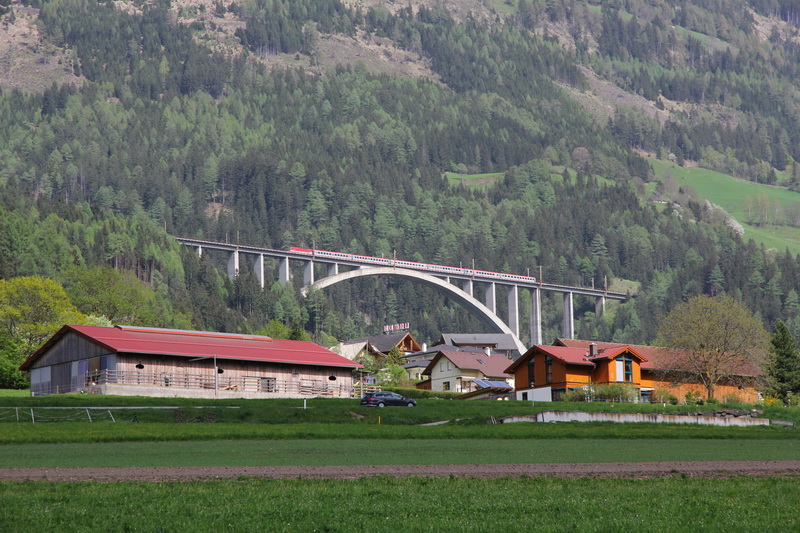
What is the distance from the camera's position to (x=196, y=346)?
80312mm

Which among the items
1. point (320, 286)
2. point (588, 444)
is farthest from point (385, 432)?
point (320, 286)

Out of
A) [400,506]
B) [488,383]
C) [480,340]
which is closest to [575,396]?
[488,383]

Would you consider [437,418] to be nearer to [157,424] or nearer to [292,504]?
[157,424]

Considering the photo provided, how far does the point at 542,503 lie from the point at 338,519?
5.06 meters

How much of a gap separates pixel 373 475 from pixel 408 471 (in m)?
1.91

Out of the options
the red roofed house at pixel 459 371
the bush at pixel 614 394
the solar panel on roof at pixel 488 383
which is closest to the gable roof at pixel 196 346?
the bush at pixel 614 394

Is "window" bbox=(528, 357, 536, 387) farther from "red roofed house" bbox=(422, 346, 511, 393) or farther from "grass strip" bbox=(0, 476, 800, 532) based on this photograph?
"grass strip" bbox=(0, 476, 800, 532)

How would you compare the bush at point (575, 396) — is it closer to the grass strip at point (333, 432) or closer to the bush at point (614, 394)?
the bush at point (614, 394)

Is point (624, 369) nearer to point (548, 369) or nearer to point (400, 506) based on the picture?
point (548, 369)

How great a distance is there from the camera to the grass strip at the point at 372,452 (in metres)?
35.0

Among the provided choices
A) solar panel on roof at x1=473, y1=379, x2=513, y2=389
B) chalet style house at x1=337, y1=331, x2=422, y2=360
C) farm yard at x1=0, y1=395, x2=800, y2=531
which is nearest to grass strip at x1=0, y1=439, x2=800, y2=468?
farm yard at x1=0, y1=395, x2=800, y2=531

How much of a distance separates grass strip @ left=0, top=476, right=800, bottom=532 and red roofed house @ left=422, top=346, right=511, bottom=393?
282 feet

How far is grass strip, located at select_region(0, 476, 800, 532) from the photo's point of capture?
75.3ft

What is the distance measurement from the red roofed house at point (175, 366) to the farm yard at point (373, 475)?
1924cm
